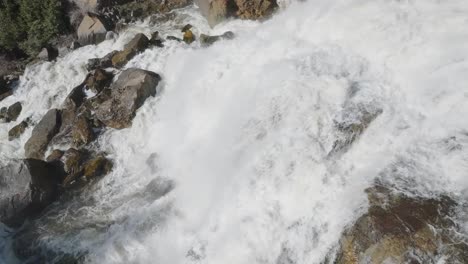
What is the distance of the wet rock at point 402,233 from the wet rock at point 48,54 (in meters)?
14.0

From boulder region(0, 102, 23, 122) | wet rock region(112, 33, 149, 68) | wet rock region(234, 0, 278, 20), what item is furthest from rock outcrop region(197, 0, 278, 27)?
boulder region(0, 102, 23, 122)

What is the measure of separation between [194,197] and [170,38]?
22.4 feet

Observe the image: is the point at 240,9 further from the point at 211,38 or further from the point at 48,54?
the point at 48,54

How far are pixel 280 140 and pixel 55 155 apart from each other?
724 cm

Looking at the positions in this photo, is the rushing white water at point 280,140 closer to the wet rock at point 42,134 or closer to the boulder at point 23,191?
the boulder at point 23,191

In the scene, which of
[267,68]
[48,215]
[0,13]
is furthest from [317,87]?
[0,13]

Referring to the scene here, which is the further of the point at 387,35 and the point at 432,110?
the point at 387,35

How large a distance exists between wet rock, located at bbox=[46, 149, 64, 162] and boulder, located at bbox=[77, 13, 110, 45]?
550 cm

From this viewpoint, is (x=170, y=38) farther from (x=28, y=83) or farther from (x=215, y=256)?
(x=215, y=256)

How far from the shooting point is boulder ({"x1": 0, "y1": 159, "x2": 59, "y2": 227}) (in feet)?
41.9

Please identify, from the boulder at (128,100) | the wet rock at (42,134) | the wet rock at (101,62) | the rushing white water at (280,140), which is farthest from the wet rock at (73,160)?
the wet rock at (101,62)

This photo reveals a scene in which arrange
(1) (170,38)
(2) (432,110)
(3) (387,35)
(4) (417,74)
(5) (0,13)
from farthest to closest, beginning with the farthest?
(5) (0,13)
(1) (170,38)
(3) (387,35)
(4) (417,74)
(2) (432,110)

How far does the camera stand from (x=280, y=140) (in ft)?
37.2

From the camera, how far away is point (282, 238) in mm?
9750
